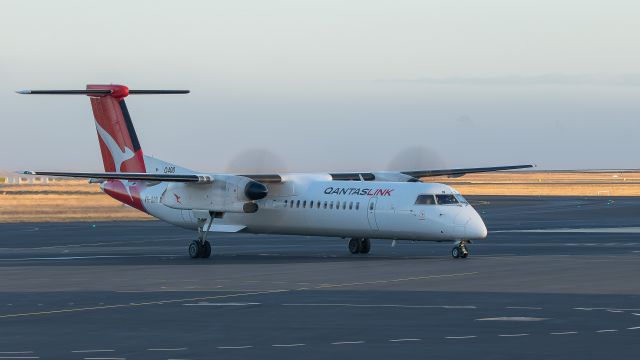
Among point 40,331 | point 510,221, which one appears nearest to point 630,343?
point 40,331

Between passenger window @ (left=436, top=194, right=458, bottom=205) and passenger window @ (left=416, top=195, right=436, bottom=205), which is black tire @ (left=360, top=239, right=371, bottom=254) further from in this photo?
passenger window @ (left=436, top=194, right=458, bottom=205)

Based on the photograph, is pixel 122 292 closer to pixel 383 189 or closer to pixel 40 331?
pixel 40 331

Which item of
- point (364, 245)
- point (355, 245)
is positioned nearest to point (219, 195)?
point (355, 245)

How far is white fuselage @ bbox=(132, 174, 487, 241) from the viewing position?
39250mm

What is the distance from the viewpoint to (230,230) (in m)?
44.3

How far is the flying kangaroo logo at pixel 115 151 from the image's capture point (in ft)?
156

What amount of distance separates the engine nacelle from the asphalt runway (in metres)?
1.79

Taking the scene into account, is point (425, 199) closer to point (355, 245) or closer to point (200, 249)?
point (355, 245)

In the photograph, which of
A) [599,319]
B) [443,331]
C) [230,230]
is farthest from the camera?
[230,230]

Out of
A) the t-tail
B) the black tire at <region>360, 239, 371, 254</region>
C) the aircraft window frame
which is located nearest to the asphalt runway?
the black tire at <region>360, 239, 371, 254</region>

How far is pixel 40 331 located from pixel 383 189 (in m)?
21.6

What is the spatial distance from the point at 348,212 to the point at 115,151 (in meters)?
11.0

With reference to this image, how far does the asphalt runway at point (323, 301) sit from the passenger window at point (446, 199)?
1943mm

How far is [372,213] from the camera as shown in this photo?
40.8m
